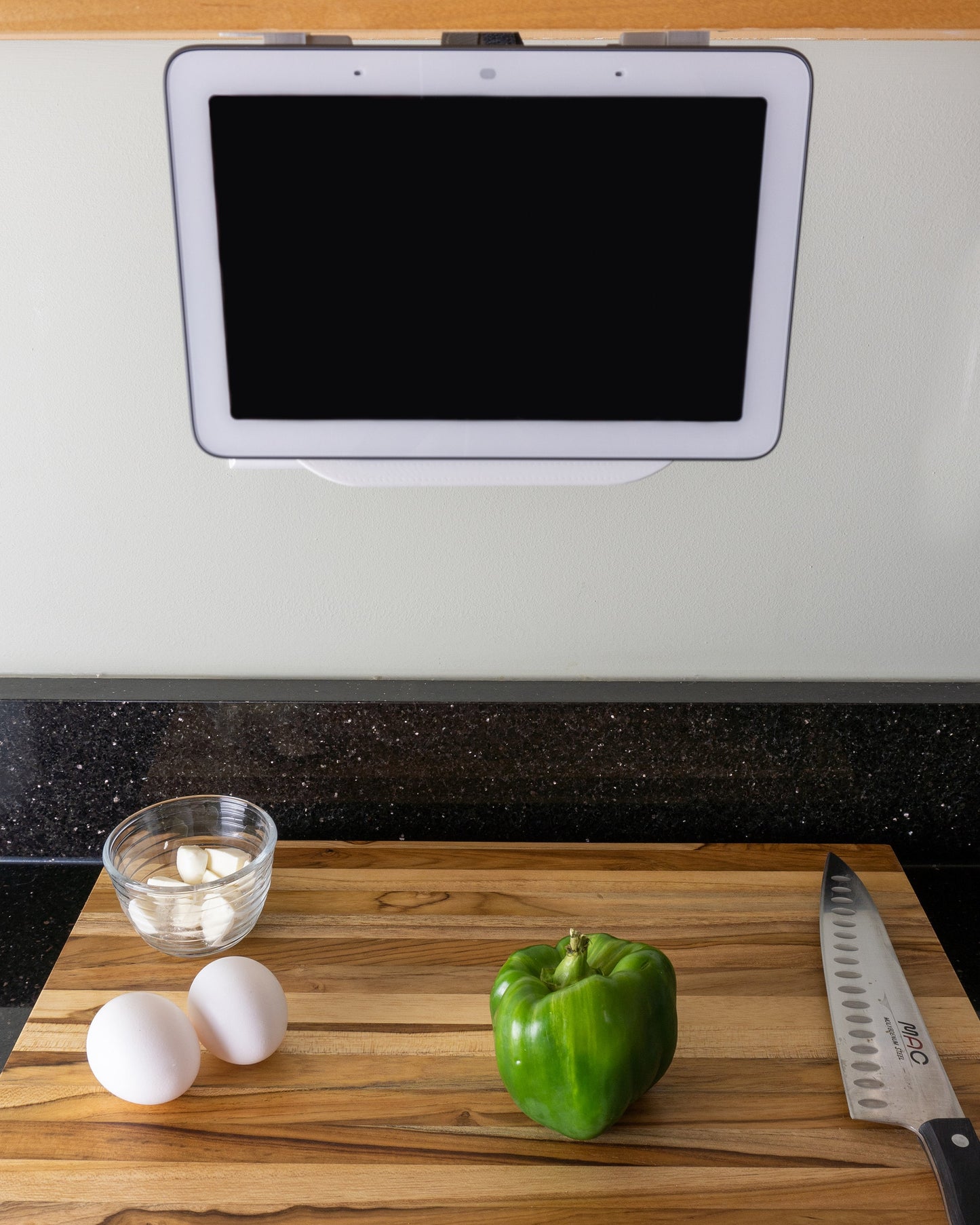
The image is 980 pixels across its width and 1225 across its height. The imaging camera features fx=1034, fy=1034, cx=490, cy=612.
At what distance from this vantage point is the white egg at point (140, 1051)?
24.9 inches


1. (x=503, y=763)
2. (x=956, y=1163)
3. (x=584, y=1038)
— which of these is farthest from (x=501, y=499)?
(x=956, y=1163)

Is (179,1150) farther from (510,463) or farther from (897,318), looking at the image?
(897,318)

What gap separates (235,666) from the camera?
975 millimetres

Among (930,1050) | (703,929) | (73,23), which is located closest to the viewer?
(73,23)

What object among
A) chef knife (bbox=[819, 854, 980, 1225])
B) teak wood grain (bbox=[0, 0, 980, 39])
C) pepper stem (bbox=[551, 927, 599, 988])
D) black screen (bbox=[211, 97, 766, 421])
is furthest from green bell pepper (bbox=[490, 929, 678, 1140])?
teak wood grain (bbox=[0, 0, 980, 39])

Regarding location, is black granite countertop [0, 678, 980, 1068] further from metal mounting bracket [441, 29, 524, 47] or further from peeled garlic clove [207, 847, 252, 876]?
metal mounting bracket [441, 29, 524, 47]

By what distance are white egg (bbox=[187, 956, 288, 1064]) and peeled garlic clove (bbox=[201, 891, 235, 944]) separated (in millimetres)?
86

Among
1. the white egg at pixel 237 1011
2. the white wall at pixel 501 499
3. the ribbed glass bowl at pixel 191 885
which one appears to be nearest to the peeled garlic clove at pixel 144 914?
the ribbed glass bowl at pixel 191 885

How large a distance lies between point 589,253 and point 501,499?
1.20 ft

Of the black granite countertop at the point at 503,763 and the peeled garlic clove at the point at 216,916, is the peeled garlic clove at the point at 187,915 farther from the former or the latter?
the black granite countertop at the point at 503,763

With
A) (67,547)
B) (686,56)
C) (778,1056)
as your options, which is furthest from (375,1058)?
(686,56)

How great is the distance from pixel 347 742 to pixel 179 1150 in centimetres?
38

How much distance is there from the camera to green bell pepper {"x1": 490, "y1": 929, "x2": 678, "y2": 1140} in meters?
0.61

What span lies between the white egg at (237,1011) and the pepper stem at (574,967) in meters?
0.19
